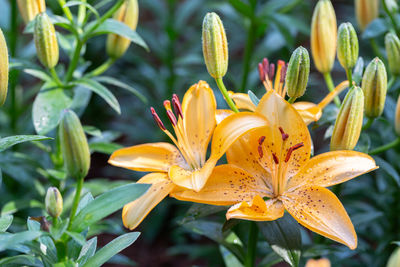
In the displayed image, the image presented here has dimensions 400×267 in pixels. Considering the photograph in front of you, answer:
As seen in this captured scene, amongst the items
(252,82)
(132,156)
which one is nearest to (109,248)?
(132,156)

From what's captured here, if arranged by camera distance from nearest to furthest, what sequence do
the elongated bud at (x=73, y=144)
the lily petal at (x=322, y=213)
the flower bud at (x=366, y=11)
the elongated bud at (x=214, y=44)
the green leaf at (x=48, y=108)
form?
the elongated bud at (x=73, y=144) → the lily petal at (x=322, y=213) → the elongated bud at (x=214, y=44) → the green leaf at (x=48, y=108) → the flower bud at (x=366, y=11)

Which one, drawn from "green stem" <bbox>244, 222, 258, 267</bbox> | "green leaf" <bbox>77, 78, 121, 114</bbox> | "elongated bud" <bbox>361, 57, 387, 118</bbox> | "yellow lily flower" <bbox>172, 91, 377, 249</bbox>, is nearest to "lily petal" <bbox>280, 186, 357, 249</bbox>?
"yellow lily flower" <bbox>172, 91, 377, 249</bbox>

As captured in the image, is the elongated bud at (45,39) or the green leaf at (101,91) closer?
the elongated bud at (45,39)

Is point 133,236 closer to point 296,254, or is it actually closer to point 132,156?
point 132,156

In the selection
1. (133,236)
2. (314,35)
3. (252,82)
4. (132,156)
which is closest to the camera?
(133,236)

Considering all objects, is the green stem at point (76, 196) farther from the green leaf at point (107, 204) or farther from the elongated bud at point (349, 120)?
the elongated bud at point (349, 120)

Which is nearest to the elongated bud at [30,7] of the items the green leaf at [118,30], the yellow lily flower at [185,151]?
the green leaf at [118,30]

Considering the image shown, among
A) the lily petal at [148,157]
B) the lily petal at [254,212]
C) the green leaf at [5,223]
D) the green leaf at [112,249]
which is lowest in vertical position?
the green leaf at [112,249]
